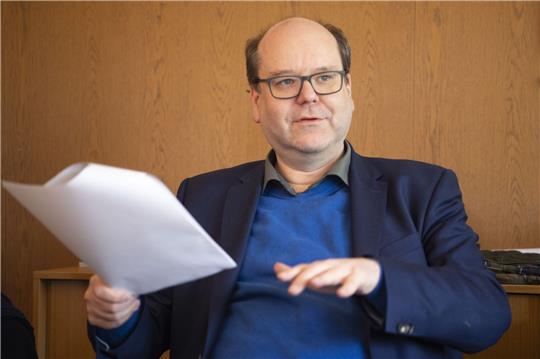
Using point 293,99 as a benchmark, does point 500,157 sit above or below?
below

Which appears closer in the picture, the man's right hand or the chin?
the man's right hand

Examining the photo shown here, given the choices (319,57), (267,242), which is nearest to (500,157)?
(319,57)

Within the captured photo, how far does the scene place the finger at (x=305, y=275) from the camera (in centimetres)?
98

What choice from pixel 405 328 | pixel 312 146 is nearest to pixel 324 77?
pixel 312 146

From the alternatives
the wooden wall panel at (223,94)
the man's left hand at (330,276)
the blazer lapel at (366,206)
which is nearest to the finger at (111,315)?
the man's left hand at (330,276)

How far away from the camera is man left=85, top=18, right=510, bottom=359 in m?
1.16

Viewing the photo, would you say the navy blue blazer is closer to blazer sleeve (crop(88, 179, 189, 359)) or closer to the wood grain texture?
blazer sleeve (crop(88, 179, 189, 359))

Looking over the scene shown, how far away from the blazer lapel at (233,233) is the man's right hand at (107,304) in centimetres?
19

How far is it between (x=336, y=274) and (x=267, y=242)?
1.44ft

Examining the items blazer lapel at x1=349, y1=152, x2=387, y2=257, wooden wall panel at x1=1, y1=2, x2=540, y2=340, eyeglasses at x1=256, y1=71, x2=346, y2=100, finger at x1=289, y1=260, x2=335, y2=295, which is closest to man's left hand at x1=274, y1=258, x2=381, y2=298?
finger at x1=289, y1=260, x2=335, y2=295

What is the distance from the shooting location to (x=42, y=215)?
952 mm

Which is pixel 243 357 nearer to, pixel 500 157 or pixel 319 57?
pixel 319 57

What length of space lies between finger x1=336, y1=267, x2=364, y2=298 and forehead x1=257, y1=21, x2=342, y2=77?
66 centimetres

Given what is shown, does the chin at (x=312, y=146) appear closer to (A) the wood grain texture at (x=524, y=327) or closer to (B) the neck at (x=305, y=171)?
(B) the neck at (x=305, y=171)
